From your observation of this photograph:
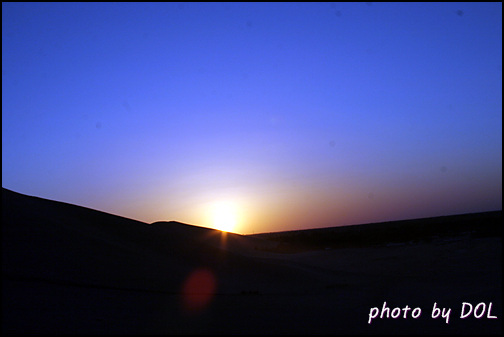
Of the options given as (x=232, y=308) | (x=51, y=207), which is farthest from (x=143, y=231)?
(x=232, y=308)

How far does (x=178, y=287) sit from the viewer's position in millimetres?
9570

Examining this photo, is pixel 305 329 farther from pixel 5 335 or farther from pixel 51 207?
pixel 51 207

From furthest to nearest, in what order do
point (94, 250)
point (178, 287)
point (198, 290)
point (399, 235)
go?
point (399, 235) → point (94, 250) → point (198, 290) → point (178, 287)

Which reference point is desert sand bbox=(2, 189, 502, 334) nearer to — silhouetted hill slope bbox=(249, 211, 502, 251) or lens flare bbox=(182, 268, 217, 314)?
lens flare bbox=(182, 268, 217, 314)

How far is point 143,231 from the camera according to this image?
13273 millimetres

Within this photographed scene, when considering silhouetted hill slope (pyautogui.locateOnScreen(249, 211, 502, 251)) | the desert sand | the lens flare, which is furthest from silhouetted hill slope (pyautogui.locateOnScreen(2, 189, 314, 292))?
silhouetted hill slope (pyautogui.locateOnScreen(249, 211, 502, 251))

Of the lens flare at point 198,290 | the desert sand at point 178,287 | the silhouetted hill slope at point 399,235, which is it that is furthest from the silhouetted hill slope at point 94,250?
the silhouetted hill slope at point 399,235

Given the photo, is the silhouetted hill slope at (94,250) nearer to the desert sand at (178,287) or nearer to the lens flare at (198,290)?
the desert sand at (178,287)

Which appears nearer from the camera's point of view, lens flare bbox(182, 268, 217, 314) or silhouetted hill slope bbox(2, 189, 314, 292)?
lens flare bbox(182, 268, 217, 314)

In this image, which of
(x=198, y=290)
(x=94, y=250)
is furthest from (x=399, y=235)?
(x=94, y=250)

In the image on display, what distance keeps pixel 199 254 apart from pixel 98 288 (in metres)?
4.74

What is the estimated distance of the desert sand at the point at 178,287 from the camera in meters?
6.77

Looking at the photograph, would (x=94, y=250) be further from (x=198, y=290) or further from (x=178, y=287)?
(x=198, y=290)

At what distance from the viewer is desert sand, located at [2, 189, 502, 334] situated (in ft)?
22.2
